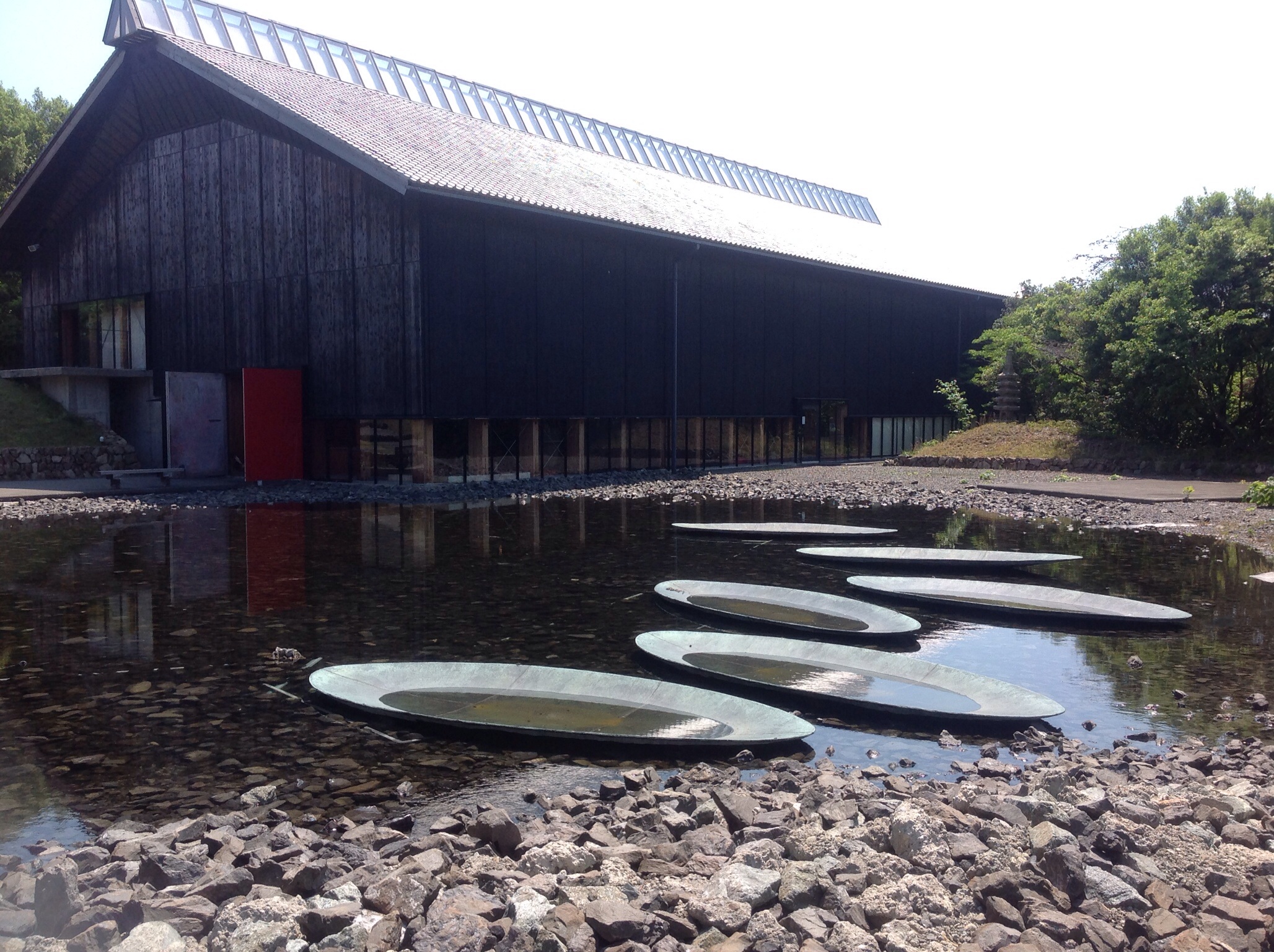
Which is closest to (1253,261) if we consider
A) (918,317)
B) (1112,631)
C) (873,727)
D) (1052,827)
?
(918,317)

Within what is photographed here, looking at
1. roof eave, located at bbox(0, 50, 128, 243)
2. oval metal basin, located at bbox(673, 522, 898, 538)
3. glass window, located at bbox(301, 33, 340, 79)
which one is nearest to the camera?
oval metal basin, located at bbox(673, 522, 898, 538)

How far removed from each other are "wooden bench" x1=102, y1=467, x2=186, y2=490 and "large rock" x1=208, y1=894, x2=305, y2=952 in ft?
73.8

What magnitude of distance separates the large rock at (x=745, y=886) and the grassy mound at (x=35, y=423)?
2709cm

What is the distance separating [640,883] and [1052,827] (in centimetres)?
174

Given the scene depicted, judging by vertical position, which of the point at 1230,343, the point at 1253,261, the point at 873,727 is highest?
the point at 1253,261

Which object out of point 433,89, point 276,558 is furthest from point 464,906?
point 433,89

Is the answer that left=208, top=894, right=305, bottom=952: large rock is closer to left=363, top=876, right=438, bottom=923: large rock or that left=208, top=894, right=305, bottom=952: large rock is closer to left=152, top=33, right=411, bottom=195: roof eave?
left=363, top=876, right=438, bottom=923: large rock

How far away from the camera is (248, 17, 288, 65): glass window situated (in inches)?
1104

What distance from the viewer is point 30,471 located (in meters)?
25.9

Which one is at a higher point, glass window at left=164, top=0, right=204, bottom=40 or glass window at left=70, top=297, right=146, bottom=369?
glass window at left=164, top=0, right=204, bottom=40

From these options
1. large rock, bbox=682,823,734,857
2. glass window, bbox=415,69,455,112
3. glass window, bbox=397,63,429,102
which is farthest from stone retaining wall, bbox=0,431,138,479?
large rock, bbox=682,823,734,857

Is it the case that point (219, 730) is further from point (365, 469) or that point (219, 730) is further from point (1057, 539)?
point (365, 469)

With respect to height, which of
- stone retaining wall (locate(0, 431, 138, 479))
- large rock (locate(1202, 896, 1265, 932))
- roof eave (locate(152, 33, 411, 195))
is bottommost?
large rock (locate(1202, 896, 1265, 932))

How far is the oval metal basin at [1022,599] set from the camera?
31.9 ft
